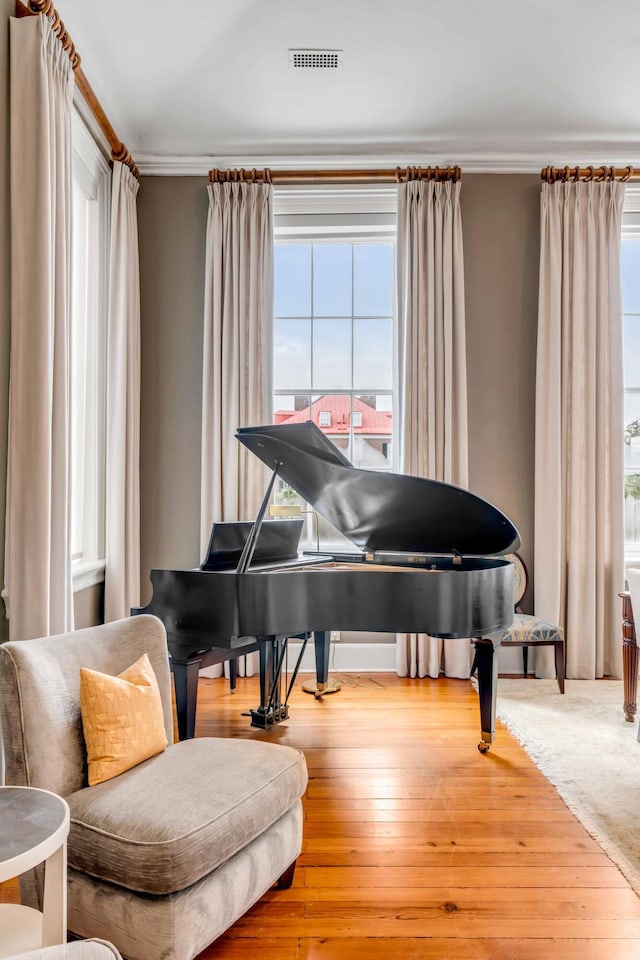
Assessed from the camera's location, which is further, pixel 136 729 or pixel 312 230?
pixel 312 230

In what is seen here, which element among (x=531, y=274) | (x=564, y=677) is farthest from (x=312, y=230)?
(x=564, y=677)

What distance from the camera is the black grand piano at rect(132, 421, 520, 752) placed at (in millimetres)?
2678

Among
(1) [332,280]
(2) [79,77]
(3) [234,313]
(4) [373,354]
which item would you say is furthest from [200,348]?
(2) [79,77]

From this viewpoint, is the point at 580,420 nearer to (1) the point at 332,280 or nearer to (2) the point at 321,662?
(1) the point at 332,280

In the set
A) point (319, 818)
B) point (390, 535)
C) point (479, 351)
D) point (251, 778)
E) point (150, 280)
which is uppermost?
point (150, 280)

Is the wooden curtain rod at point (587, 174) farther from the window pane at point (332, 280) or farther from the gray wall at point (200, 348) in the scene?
the window pane at point (332, 280)

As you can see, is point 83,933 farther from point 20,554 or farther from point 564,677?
point 564,677

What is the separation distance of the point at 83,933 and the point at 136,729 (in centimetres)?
49

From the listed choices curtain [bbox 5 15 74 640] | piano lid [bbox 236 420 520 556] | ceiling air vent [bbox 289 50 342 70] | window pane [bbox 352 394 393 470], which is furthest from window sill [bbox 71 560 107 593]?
ceiling air vent [bbox 289 50 342 70]

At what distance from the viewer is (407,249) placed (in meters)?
4.35

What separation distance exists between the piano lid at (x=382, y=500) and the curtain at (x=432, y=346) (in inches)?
42.5

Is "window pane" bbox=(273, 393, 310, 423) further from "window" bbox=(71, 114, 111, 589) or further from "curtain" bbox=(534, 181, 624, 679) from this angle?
"curtain" bbox=(534, 181, 624, 679)

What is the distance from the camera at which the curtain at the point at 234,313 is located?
4.34 meters

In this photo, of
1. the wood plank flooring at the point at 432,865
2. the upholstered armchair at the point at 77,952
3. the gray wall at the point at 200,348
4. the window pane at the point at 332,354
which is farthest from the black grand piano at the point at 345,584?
the upholstered armchair at the point at 77,952
